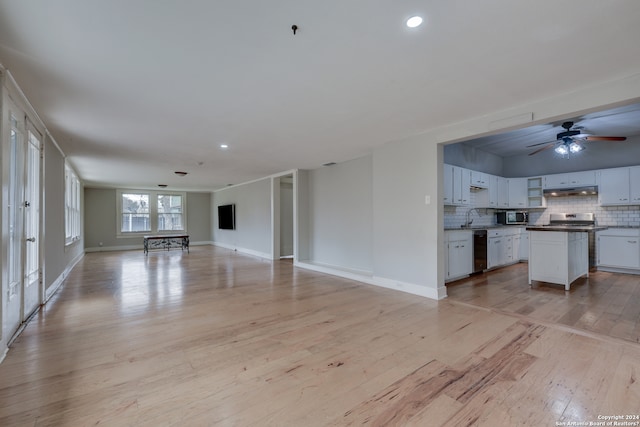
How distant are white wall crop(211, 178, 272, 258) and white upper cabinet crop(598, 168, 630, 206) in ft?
23.8

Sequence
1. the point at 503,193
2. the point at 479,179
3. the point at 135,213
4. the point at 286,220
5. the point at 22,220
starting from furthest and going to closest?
the point at 135,213, the point at 286,220, the point at 503,193, the point at 479,179, the point at 22,220

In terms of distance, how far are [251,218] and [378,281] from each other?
5.29 meters

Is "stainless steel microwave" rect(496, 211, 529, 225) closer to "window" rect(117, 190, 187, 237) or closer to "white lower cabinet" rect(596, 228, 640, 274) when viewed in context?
"white lower cabinet" rect(596, 228, 640, 274)

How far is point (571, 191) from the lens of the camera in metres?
5.98

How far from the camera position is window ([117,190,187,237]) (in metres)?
10.5

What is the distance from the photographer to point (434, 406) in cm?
171

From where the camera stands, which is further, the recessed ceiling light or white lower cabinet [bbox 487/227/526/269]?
white lower cabinet [bbox 487/227/526/269]

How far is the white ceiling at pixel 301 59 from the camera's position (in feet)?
5.43

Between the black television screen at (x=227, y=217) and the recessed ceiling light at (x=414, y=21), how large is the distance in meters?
8.95

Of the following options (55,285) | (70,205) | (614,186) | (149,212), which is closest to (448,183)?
(614,186)

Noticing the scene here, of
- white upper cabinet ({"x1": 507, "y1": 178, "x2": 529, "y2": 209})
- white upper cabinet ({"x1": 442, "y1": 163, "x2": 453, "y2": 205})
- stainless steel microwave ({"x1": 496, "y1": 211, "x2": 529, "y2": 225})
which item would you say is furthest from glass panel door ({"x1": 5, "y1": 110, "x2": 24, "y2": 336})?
white upper cabinet ({"x1": 507, "y1": 178, "x2": 529, "y2": 209})

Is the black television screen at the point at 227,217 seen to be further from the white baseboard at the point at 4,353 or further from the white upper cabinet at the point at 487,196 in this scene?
the white baseboard at the point at 4,353

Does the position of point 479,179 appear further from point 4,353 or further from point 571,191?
point 4,353

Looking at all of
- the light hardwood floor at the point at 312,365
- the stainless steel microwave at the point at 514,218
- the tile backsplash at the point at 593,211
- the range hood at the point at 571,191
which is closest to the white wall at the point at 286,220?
the light hardwood floor at the point at 312,365
